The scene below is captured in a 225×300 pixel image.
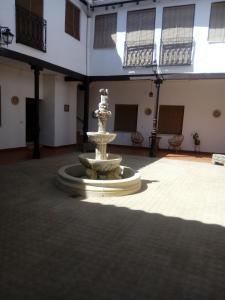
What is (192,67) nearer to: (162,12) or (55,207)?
(162,12)

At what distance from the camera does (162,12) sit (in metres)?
10.0

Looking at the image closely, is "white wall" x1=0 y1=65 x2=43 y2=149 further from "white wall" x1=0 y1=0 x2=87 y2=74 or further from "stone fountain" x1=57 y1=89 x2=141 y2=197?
"stone fountain" x1=57 y1=89 x2=141 y2=197

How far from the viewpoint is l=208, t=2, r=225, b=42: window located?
928 cm

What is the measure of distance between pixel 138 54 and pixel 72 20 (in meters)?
2.92

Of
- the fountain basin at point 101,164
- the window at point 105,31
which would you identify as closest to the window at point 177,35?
the window at point 105,31

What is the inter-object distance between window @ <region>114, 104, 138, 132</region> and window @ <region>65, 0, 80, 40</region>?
4373 mm

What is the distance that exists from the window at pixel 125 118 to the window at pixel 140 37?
327 centimetres

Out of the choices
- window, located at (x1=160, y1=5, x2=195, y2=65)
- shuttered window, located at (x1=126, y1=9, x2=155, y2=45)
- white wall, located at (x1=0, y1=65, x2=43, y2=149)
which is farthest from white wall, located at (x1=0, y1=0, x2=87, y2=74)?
window, located at (x1=160, y1=5, x2=195, y2=65)

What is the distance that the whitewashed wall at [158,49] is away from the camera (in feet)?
31.0

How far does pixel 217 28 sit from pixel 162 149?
229 inches

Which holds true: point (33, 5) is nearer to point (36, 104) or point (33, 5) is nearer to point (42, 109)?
point (36, 104)

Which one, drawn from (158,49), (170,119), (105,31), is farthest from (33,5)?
(170,119)

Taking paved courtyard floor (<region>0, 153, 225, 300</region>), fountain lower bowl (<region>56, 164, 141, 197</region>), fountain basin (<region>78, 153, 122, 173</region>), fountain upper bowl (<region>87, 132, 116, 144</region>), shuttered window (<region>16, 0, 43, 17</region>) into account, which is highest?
shuttered window (<region>16, 0, 43, 17</region>)

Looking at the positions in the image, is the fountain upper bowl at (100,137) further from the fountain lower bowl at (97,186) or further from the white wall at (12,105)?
the white wall at (12,105)
